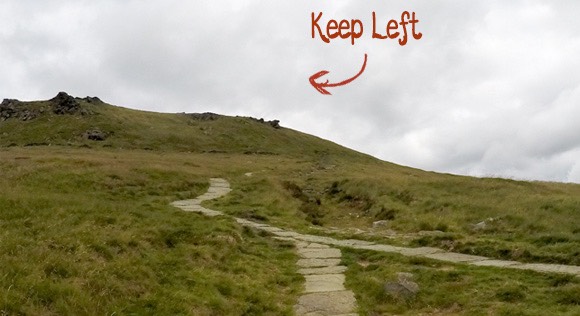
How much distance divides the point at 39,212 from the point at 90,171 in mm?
20026

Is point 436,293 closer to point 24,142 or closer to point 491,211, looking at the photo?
point 491,211

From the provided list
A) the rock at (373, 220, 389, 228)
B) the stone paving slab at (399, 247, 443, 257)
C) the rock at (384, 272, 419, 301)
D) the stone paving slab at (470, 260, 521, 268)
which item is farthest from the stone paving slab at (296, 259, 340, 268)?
the rock at (373, 220, 389, 228)

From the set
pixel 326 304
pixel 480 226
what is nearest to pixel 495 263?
pixel 326 304

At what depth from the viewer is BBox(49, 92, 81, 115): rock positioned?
425ft

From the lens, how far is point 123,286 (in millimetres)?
10281

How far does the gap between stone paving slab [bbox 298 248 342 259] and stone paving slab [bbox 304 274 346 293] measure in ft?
8.07

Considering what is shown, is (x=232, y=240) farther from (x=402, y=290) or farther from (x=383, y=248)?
(x=402, y=290)

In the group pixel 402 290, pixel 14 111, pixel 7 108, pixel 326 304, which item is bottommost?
pixel 326 304

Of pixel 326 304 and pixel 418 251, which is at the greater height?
pixel 418 251

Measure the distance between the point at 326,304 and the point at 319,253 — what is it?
571 centimetres

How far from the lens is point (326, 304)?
11844 mm

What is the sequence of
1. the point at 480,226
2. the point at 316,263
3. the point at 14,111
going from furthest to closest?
1. the point at 14,111
2. the point at 480,226
3. the point at 316,263

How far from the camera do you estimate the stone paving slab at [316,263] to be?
15.8m

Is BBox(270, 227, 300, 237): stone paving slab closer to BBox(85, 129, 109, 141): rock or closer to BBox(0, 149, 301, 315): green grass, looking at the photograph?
BBox(0, 149, 301, 315): green grass
